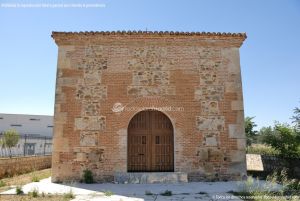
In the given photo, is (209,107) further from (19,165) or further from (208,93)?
(19,165)

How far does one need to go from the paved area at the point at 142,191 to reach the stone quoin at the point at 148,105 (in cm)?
70

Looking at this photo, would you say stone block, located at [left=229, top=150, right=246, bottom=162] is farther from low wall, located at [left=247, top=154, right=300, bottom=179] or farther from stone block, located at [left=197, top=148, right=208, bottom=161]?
low wall, located at [left=247, top=154, right=300, bottom=179]

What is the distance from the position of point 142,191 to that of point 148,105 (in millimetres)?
2989

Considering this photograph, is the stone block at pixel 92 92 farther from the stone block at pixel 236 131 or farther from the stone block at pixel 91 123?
the stone block at pixel 236 131

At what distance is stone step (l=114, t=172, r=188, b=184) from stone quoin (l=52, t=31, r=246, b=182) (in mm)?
159

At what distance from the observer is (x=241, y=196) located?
6.45 m

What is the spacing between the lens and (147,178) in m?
8.73

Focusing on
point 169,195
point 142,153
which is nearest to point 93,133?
point 142,153

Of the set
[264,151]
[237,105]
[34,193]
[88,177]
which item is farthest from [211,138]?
[264,151]

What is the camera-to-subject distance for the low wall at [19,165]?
10.5 m

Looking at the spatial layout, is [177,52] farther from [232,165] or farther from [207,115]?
[232,165]

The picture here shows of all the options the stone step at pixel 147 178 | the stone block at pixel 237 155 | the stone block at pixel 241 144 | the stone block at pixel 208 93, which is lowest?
the stone step at pixel 147 178

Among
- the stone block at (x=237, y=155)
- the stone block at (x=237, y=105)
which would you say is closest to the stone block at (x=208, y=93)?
the stone block at (x=237, y=105)

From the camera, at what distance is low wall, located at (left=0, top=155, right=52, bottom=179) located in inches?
414
